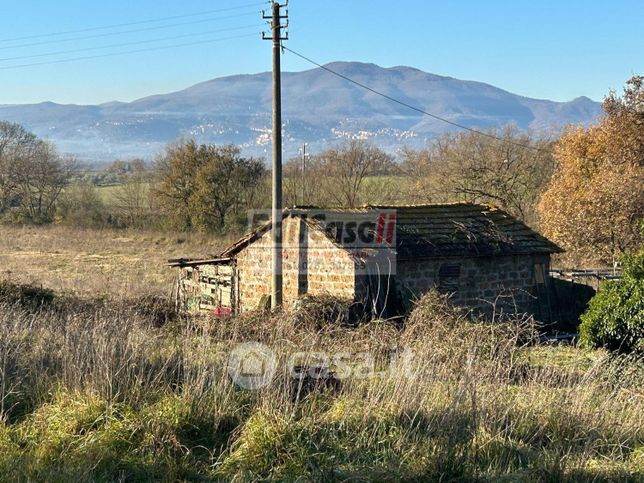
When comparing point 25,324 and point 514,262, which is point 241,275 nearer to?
point 514,262

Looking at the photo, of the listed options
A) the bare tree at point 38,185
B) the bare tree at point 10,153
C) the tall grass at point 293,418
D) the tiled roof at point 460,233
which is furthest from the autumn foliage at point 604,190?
the bare tree at point 10,153

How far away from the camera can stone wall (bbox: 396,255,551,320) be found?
65.9 feet

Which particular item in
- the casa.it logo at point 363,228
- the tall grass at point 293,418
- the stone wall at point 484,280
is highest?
the casa.it logo at point 363,228

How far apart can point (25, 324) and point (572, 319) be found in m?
18.6

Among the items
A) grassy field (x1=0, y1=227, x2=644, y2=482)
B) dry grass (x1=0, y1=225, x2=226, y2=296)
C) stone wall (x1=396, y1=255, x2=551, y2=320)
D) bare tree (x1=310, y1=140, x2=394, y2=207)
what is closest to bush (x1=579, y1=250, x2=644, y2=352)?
stone wall (x1=396, y1=255, x2=551, y2=320)

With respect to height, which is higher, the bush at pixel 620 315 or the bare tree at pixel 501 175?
the bare tree at pixel 501 175

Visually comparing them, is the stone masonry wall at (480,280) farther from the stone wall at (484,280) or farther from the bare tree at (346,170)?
the bare tree at (346,170)

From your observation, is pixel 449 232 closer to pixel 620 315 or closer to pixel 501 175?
pixel 620 315

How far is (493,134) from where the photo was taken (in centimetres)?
4703

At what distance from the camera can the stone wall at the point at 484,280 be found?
65.9 feet

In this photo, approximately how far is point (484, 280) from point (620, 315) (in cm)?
753

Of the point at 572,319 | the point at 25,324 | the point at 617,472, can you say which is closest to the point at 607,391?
the point at 617,472

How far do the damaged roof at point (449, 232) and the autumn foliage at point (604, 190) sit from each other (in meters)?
9.29

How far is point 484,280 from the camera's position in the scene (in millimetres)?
21625
